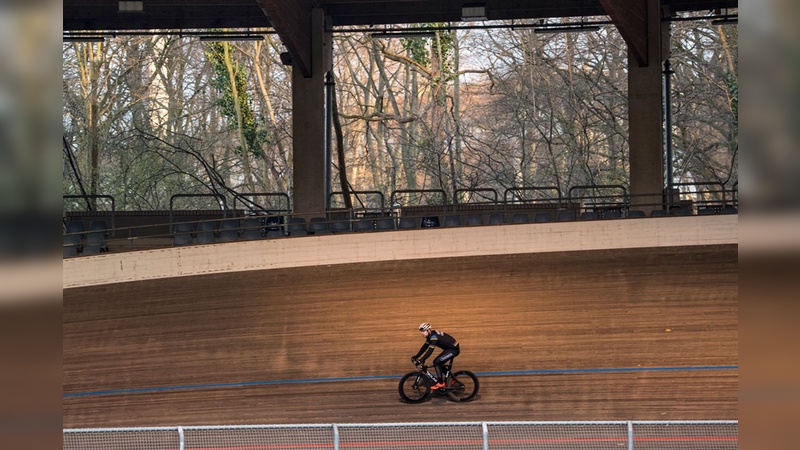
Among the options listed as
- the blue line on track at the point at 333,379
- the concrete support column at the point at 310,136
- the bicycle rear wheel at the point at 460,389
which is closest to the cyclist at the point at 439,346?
the bicycle rear wheel at the point at 460,389

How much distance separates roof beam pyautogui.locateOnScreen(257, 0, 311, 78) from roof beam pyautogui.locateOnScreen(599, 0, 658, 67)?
6320 mm

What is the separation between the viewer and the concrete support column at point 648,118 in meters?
18.9

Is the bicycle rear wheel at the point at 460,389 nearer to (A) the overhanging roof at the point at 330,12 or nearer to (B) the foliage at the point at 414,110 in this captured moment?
(A) the overhanging roof at the point at 330,12

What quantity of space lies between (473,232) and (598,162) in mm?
17354

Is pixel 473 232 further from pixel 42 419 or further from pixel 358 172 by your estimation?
pixel 358 172

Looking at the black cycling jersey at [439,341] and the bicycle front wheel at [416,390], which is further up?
the black cycling jersey at [439,341]

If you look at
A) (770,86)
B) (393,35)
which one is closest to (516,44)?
(393,35)

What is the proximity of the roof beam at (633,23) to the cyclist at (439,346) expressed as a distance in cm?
860

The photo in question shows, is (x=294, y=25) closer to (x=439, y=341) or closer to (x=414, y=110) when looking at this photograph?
(x=439, y=341)

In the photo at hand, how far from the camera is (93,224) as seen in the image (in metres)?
18.6

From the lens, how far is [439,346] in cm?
1145

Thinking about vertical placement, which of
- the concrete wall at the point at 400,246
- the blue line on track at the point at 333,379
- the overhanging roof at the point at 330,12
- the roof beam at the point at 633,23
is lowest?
the blue line on track at the point at 333,379

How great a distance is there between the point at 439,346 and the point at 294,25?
10145 millimetres

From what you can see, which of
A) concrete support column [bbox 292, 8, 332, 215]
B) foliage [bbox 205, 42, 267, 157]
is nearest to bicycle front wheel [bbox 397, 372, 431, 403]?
concrete support column [bbox 292, 8, 332, 215]
